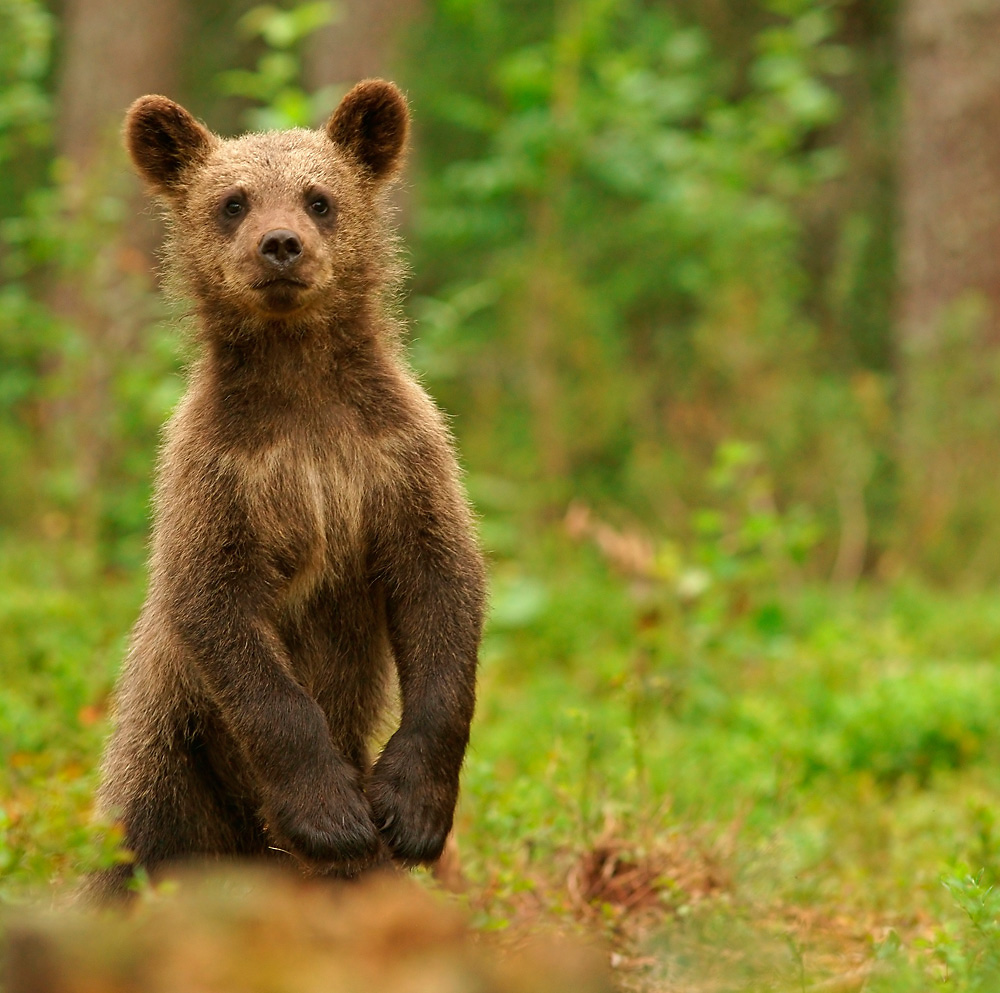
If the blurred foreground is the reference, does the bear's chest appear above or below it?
above

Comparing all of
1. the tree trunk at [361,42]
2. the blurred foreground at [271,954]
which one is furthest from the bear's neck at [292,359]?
the tree trunk at [361,42]

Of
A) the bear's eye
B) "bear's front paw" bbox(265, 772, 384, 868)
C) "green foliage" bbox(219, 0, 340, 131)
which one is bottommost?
"bear's front paw" bbox(265, 772, 384, 868)

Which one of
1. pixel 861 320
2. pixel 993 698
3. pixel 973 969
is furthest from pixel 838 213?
pixel 973 969

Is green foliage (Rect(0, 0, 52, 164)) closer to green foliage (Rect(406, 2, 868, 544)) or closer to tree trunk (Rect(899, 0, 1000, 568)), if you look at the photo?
green foliage (Rect(406, 2, 868, 544))

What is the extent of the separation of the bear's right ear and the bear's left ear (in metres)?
0.45

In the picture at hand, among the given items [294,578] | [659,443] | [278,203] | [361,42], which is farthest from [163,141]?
[361,42]

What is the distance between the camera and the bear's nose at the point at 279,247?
4445 mm

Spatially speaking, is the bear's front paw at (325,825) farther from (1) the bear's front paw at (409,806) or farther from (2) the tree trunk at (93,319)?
(2) the tree trunk at (93,319)

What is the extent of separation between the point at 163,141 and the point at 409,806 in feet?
7.80

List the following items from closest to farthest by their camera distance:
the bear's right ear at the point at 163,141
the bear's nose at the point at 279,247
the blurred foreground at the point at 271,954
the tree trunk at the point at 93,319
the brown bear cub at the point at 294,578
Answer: the blurred foreground at the point at 271,954 → the brown bear cub at the point at 294,578 → the bear's nose at the point at 279,247 → the bear's right ear at the point at 163,141 → the tree trunk at the point at 93,319

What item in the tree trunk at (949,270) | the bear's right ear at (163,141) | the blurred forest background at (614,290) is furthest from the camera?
the tree trunk at (949,270)

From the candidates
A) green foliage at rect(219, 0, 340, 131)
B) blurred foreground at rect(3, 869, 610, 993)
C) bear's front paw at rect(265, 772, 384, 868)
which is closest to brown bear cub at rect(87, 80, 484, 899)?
bear's front paw at rect(265, 772, 384, 868)

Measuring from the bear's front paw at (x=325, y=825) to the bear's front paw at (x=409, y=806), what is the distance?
8 centimetres

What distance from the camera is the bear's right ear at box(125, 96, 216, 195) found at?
16.3ft
